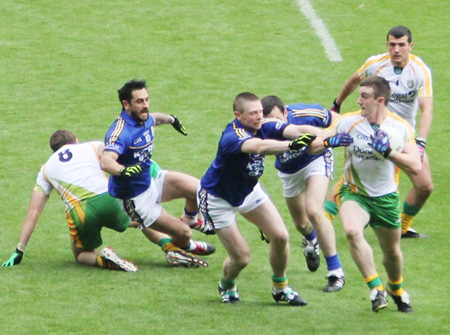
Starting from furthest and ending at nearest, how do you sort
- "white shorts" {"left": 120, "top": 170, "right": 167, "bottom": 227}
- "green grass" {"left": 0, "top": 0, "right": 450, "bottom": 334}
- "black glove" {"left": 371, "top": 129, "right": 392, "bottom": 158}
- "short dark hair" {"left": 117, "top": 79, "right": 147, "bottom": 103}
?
1. "white shorts" {"left": 120, "top": 170, "right": 167, "bottom": 227}
2. "short dark hair" {"left": 117, "top": 79, "right": 147, "bottom": 103}
3. "green grass" {"left": 0, "top": 0, "right": 450, "bottom": 334}
4. "black glove" {"left": 371, "top": 129, "right": 392, "bottom": 158}

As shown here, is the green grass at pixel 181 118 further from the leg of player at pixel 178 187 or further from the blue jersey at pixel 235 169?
the blue jersey at pixel 235 169

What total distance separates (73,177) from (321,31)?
8471 millimetres

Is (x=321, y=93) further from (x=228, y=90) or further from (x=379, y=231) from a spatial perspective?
(x=379, y=231)

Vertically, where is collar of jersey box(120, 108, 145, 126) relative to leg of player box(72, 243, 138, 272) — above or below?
above

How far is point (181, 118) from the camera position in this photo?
53.5 feet

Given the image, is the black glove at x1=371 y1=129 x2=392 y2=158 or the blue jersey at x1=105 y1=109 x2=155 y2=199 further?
the blue jersey at x1=105 y1=109 x2=155 y2=199

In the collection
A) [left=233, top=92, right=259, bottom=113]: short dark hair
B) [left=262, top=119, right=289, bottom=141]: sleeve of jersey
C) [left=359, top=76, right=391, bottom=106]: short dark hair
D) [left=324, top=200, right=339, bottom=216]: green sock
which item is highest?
[left=359, top=76, right=391, bottom=106]: short dark hair

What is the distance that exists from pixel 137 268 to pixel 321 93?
615 cm

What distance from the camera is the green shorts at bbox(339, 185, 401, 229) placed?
10109mm

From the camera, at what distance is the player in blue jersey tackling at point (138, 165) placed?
11.2m

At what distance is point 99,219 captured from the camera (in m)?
11.6

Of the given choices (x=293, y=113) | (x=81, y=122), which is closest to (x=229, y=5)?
(x=81, y=122)

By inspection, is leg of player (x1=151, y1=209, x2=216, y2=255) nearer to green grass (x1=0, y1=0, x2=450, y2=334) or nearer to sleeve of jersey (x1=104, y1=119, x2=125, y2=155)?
green grass (x1=0, y1=0, x2=450, y2=334)

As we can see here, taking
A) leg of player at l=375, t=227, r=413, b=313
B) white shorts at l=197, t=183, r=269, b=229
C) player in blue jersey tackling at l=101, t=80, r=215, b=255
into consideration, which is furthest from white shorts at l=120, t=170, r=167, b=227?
leg of player at l=375, t=227, r=413, b=313
